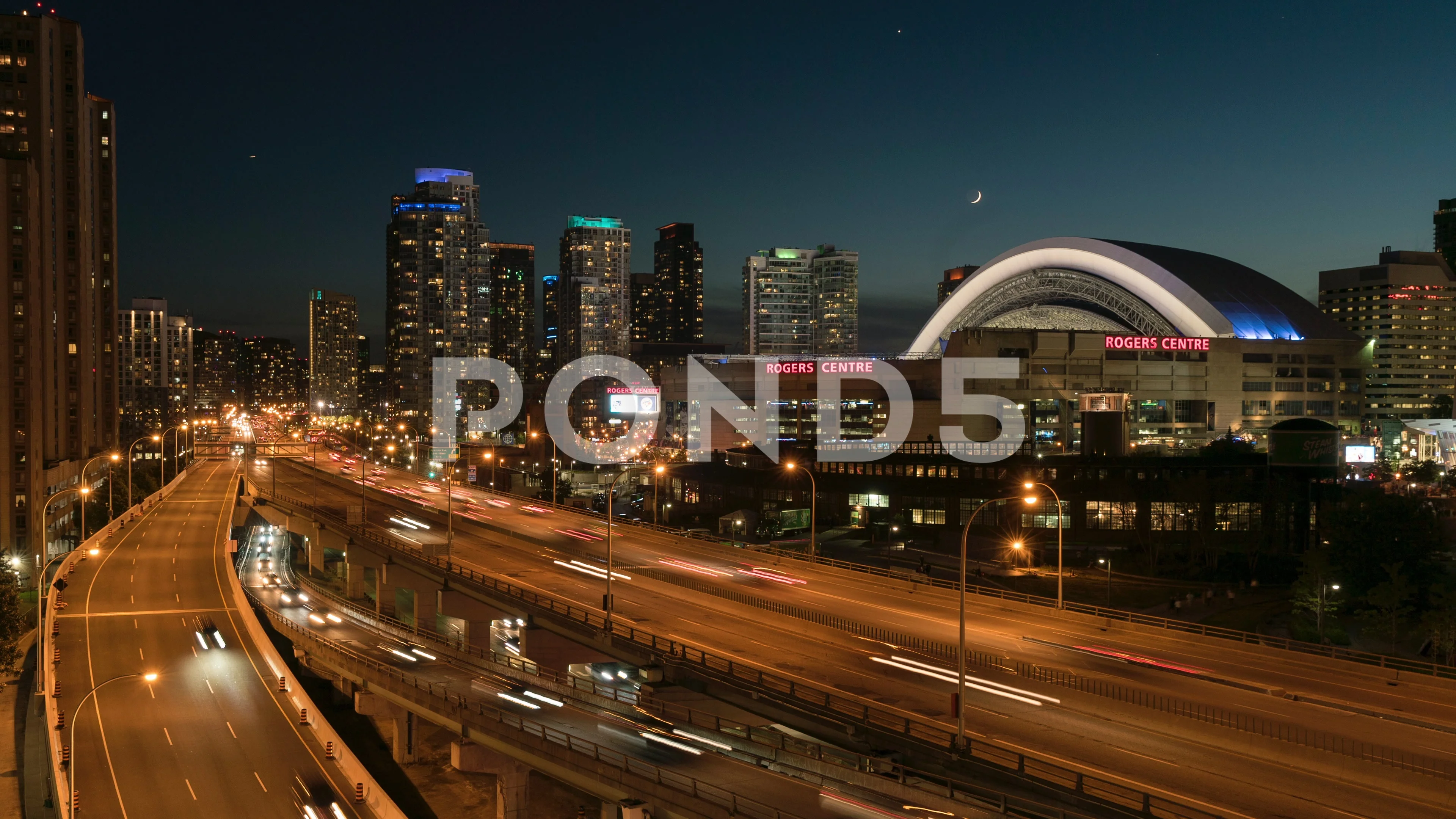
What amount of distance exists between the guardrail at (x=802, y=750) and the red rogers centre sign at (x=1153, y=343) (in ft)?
304

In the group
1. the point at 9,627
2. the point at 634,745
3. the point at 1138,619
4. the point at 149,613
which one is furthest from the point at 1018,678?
the point at 9,627

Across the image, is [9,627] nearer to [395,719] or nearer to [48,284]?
[395,719]

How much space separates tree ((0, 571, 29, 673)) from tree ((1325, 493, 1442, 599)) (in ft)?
213

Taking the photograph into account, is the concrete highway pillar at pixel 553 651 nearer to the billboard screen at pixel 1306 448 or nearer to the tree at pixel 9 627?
the tree at pixel 9 627

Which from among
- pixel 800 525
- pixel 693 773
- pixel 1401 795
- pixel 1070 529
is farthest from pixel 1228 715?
pixel 800 525

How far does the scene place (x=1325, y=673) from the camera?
31812mm

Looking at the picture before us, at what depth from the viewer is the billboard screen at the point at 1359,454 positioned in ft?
295

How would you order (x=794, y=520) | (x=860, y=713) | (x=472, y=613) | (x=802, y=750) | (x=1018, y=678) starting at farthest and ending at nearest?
(x=794, y=520), (x=472, y=613), (x=1018, y=678), (x=860, y=713), (x=802, y=750)

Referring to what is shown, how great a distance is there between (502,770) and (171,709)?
12740 millimetres

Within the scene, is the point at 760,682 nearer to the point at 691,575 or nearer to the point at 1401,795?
the point at 1401,795

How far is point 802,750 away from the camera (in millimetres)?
26703

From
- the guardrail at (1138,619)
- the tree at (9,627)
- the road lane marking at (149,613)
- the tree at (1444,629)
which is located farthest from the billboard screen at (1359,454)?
the tree at (9,627)

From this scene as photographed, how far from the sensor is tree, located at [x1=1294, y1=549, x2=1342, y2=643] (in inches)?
1912

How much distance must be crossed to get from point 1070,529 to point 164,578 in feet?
206
